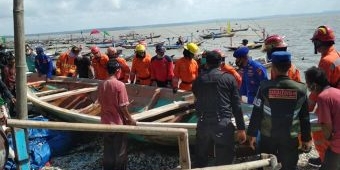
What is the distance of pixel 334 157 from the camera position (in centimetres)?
443

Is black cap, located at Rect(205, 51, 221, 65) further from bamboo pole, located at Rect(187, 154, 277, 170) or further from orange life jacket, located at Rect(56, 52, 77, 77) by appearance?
orange life jacket, located at Rect(56, 52, 77, 77)

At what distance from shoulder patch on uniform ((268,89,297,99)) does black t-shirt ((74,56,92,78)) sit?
809 cm

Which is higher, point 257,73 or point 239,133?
point 257,73

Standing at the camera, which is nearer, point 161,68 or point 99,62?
point 161,68

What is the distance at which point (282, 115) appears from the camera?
424 cm

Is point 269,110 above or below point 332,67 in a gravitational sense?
below

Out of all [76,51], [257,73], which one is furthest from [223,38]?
[257,73]

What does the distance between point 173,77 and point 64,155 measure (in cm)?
288

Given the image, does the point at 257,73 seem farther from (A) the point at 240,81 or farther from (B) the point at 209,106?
(B) the point at 209,106

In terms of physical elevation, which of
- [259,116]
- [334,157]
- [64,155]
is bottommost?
[64,155]

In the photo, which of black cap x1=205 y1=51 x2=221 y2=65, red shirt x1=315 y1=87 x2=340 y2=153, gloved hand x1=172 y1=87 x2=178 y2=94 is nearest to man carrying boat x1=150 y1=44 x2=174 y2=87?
gloved hand x1=172 y1=87 x2=178 y2=94

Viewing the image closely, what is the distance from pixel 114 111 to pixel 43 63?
22.2ft

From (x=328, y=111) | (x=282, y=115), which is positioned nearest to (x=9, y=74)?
(x=282, y=115)

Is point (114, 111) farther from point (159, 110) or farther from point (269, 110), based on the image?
point (269, 110)
